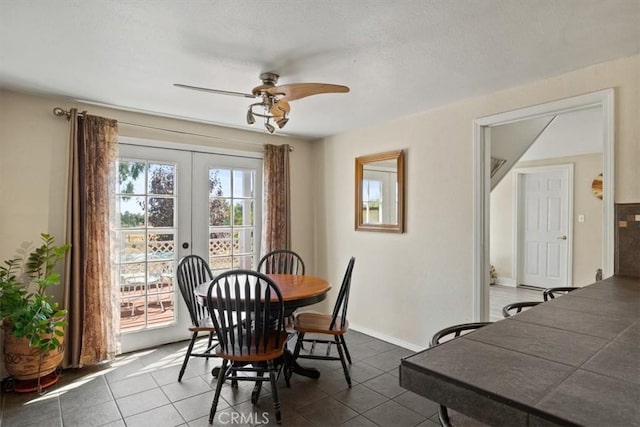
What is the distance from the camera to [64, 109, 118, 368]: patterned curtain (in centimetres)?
294

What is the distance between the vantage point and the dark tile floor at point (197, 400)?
88.6 inches

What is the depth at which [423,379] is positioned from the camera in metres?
0.66

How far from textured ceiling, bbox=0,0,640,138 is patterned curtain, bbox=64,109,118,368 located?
1.21 feet

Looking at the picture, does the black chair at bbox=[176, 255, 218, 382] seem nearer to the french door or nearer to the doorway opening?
the french door

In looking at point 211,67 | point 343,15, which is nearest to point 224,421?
point 211,67

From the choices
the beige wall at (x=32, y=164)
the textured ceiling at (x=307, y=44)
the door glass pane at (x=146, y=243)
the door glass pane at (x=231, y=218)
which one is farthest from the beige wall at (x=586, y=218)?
the beige wall at (x=32, y=164)

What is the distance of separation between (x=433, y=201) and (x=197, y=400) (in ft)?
8.28

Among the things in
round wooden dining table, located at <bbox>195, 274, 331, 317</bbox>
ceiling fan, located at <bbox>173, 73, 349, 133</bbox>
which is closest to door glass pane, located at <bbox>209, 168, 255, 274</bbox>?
round wooden dining table, located at <bbox>195, 274, 331, 317</bbox>

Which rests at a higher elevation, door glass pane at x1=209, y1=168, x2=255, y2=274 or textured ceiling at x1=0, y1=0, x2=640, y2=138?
textured ceiling at x1=0, y1=0, x2=640, y2=138

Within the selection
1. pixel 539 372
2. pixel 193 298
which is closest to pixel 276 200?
pixel 193 298

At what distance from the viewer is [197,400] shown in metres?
2.49

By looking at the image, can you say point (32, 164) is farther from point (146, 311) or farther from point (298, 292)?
point (298, 292)

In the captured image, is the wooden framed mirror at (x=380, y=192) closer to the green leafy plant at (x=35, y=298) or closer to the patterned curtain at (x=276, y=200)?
the patterned curtain at (x=276, y=200)

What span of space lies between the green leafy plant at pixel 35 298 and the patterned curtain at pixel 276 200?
194cm
